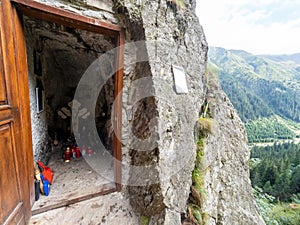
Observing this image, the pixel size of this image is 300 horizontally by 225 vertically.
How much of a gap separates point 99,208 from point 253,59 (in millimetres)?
112884

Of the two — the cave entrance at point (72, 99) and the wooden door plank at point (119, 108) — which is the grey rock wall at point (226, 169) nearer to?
the wooden door plank at point (119, 108)

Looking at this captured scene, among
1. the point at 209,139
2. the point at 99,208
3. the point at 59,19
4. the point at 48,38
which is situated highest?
the point at 48,38

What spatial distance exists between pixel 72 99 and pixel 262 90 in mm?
76022

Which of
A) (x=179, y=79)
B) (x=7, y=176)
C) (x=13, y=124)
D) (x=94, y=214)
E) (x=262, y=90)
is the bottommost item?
(x=94, y=214)

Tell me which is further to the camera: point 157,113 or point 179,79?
point 179,79

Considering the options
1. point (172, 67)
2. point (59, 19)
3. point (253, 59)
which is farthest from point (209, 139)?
point (253, 59)

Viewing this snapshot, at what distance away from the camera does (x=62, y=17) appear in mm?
1648

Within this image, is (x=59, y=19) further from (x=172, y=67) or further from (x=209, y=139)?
(x=209, y=139)

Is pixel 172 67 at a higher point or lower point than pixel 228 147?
higher

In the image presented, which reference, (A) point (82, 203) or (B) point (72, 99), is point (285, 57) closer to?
(B) point (72, 99)

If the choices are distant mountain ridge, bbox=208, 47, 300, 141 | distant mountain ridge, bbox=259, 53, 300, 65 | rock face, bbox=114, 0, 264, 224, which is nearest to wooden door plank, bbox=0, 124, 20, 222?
rock face, bbox=114, 0, 264, 224

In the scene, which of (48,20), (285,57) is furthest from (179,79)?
(285,57)

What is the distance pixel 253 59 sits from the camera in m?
91.8

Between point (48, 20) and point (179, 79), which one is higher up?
point (48, 20)
